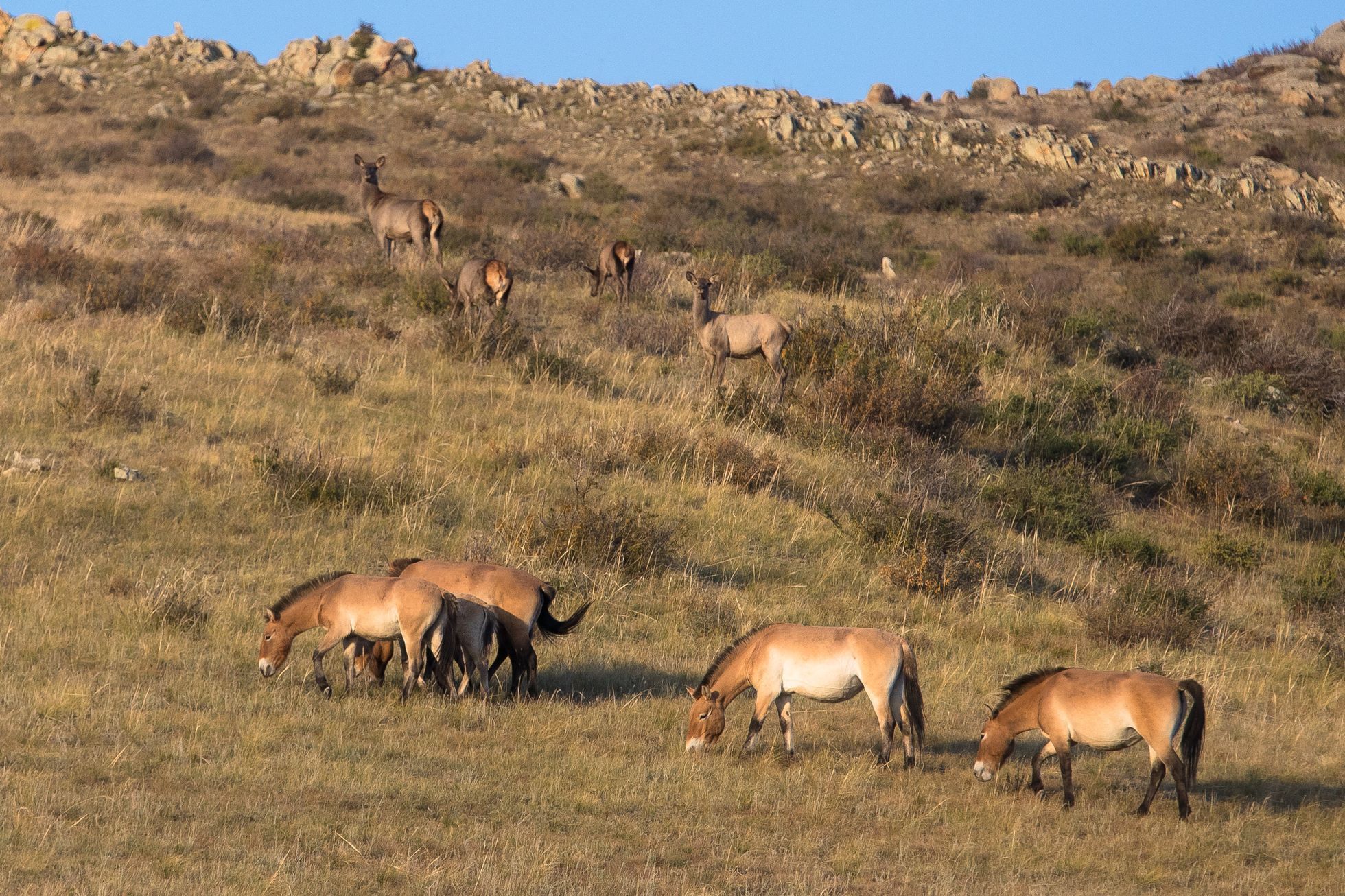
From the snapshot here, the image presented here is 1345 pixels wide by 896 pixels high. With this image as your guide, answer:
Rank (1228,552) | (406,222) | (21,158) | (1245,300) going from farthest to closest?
(21,158) < (1245,300) < (406,222) < (1228,552)

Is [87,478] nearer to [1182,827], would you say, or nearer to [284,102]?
[1182,827]

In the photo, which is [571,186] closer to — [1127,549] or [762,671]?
[1127,549]

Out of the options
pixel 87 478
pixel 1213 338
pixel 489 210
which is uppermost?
pixel 489 210

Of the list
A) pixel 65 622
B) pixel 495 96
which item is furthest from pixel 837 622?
pixel 495 96

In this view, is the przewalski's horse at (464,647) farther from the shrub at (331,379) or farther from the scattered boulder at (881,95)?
the scattered boulder at (881,95)

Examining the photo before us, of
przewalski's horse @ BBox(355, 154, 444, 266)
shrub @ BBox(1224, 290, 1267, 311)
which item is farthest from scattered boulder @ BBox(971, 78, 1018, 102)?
przewalski's horse @ BBox(355, 154, 444, 266)

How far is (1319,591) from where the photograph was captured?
13273mm

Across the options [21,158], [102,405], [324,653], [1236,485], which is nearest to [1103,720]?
[324,653]

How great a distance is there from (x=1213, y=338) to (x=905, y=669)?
63.4ft

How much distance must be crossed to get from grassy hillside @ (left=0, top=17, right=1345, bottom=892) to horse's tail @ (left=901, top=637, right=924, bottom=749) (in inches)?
12.8

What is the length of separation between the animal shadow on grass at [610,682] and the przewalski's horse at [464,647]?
2.36 ft

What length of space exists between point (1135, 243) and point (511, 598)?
27.8 meters

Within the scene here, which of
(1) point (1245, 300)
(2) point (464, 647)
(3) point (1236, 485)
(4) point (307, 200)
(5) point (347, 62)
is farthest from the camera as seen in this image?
(5) point (347, 62)

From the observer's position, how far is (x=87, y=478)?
39.6ft
